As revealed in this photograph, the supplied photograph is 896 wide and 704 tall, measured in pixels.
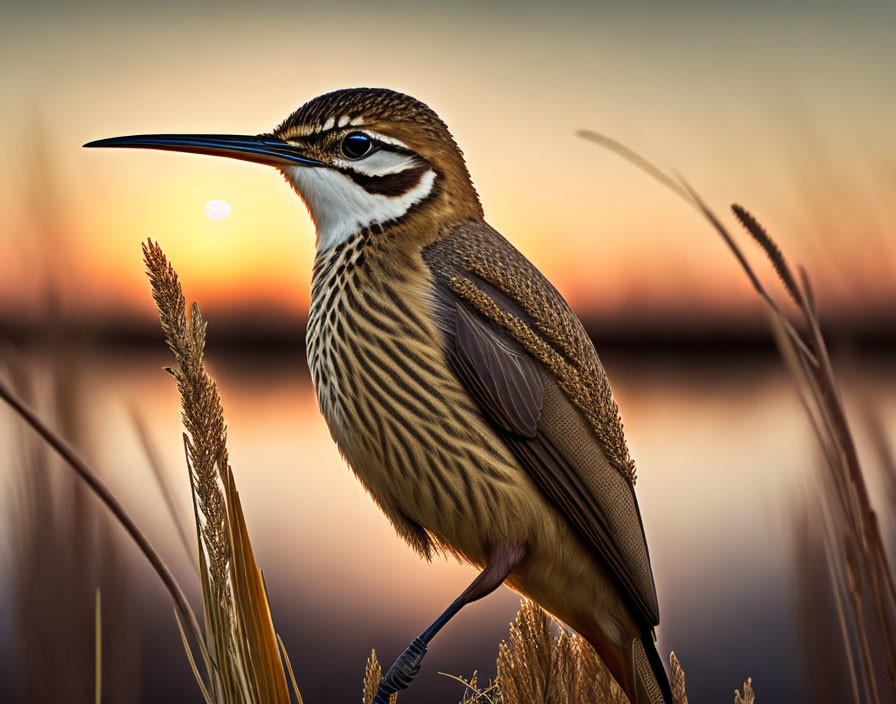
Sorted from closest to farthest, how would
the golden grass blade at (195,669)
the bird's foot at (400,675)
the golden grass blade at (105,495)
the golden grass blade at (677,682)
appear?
the golden grass blade at (105,495), the golden grass blade at (195,669), the bird's foot at (400,675), the golden grass blade at (677,682)

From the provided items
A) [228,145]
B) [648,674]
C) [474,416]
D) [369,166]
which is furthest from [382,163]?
[648,674]

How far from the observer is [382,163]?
122 cm

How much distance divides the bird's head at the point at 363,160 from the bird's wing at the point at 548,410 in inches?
6.5

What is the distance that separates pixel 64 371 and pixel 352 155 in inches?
20.2

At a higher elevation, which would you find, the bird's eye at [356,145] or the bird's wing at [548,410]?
the bird's eye at [356,145]

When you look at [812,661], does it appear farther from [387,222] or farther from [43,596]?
[43,596]

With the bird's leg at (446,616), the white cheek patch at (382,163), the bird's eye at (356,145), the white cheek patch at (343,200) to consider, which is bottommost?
the bird's leg at (446,616)

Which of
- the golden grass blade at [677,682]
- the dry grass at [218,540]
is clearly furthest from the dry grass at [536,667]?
the dry grass at [218,540]

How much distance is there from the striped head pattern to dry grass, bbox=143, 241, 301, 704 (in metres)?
0.43

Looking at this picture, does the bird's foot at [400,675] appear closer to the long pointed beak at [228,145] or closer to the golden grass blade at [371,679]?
the golden grass blade at [371,679]

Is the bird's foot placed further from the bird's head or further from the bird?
the bird's head

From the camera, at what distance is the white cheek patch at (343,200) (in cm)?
121

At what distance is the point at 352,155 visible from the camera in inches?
47.4

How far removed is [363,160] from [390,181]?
0.05 m
